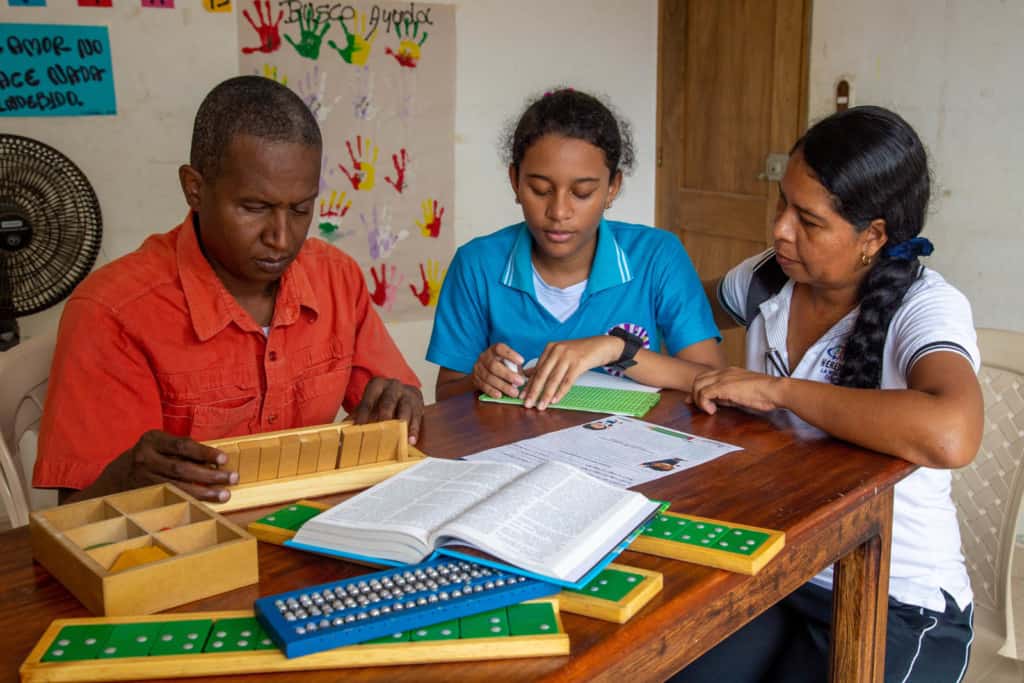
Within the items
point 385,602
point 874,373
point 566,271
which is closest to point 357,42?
point 566,271

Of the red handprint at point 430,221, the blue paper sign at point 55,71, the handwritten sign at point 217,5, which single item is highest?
the handwritten sign at point 217,5

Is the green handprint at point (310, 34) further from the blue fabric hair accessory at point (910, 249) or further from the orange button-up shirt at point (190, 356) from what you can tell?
the blue fabric hair accessory at point (910, 249)

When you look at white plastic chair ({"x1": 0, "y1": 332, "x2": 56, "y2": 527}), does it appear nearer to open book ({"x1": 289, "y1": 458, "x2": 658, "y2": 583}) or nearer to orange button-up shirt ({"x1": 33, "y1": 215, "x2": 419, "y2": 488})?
orange button-up shirt ({"x1": 33, "y1": 215, "x2": 419, "y2": 488})

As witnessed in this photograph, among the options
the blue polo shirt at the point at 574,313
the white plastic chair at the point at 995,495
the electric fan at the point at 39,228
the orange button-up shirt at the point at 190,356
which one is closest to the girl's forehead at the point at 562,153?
the blue polo shirt at the point at 574,313

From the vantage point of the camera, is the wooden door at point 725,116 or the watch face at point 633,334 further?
the wooden door at point 725,116

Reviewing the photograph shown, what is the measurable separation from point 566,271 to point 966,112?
2170 mm

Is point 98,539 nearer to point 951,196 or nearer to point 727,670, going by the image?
point 727,670

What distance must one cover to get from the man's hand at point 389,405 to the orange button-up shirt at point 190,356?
27cm

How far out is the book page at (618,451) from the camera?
4.91 ft

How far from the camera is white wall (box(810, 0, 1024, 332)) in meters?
3.54

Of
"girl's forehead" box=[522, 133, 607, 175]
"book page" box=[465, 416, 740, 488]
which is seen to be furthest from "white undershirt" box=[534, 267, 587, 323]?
"book page" box=[465, 416, 740, 488]

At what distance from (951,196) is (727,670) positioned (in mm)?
2692

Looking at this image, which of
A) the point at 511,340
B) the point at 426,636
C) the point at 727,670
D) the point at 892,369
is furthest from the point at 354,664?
the point at 511,340

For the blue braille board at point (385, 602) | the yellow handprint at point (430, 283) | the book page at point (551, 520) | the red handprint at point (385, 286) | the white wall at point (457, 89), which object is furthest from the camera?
the yellow handprint at point (430, 283)
